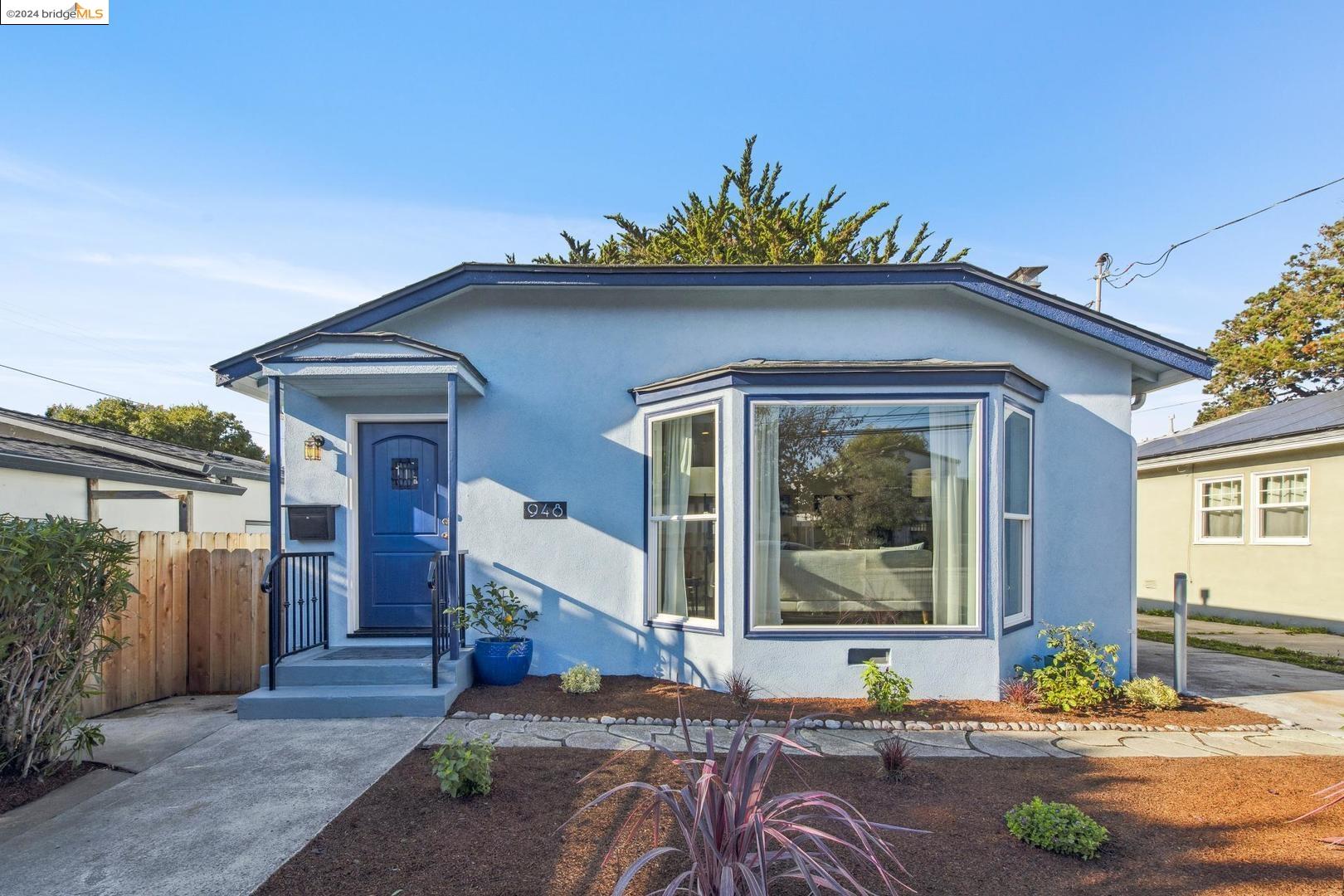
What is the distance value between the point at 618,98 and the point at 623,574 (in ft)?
24.5

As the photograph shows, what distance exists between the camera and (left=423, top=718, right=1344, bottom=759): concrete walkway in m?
4.18

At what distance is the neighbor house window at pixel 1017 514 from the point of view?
555cm

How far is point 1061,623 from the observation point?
5.93 meters

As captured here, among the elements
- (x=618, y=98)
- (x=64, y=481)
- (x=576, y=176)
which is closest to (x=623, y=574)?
(x=64, y=481)

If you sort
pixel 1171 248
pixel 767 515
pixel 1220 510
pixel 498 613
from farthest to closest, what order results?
pixel 1171 248 → pixel 1220 510 → pixel 498 613 → pixel 767 515

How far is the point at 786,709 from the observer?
500 cm

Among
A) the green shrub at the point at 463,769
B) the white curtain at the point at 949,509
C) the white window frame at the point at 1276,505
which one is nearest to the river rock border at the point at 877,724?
the white curtain at the point at 949,509

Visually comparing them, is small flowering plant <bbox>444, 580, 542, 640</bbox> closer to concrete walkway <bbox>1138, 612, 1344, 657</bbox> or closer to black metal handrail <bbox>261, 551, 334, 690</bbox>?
black metal handrail <bbox>261, 551, 334, 690</bbox>

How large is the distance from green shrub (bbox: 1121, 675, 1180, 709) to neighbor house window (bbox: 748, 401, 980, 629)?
1.43 m

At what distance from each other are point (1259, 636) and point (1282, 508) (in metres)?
2.57

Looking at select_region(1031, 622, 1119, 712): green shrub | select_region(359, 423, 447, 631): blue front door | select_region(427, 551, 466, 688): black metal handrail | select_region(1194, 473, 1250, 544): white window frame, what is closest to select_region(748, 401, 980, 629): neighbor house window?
select_region(1031, 622, 1119, 712): green shrub

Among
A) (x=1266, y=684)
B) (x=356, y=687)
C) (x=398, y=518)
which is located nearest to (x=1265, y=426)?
(x=1266, y=684)

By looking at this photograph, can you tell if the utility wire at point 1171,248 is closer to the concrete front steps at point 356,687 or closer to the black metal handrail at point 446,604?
the black metal handrail at point 446,604

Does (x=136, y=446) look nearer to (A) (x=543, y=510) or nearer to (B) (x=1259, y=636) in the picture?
(A) (x=543, y=510)
